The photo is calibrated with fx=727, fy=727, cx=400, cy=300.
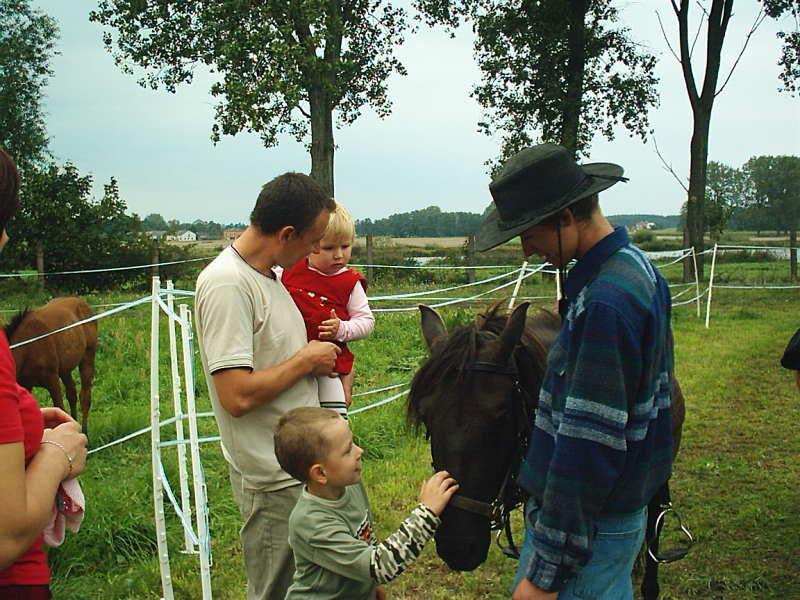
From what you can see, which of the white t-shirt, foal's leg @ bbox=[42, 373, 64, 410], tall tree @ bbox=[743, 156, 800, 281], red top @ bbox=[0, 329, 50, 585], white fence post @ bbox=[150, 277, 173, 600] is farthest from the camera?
tall tree @ bbox=[743, 156, 800, 281]

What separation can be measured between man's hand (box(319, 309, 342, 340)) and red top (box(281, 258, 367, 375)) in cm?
7

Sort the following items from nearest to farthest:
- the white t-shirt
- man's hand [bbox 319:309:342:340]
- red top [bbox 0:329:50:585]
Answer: red top [bbox 0:329:50:585] → the white t-shirt → man's hand [bbox 319:309:342:340]

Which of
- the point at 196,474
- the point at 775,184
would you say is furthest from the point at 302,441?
the point at 775,184

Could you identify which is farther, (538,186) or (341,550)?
(341,550)

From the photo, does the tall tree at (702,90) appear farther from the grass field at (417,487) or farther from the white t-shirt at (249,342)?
the white t-shirt at (249,342)

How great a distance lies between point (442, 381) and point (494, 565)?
2231mm

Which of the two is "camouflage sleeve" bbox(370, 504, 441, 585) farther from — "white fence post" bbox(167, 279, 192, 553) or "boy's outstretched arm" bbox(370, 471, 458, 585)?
"white fence post" bbox(167, 279, 192, 553)

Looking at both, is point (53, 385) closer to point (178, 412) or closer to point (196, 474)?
point (178, 412)

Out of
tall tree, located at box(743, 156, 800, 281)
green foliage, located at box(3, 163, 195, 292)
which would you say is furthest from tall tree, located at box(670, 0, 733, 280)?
tall tree, located at box(743, 156, 800, 281)

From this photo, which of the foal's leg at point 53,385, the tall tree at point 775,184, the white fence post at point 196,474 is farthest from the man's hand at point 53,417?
the tall tree at point 775,184

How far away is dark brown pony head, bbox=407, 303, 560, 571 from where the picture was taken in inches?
86.3

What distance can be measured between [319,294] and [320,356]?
63cm

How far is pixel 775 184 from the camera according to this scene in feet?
157

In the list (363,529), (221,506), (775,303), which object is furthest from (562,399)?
(775,303)
